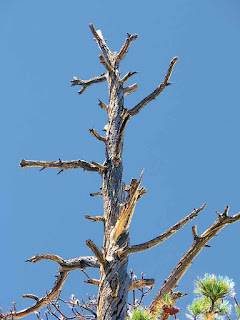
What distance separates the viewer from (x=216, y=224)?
15.6 feet

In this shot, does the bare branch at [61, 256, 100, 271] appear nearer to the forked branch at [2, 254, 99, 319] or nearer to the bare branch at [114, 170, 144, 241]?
the forked branch at [2, 254, 99, 319]

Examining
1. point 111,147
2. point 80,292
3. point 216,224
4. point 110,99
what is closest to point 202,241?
point 216,224

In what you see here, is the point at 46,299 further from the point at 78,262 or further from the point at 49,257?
the point at 78,262

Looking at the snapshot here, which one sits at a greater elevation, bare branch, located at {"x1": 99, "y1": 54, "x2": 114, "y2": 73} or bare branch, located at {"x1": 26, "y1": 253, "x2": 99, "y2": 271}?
bare branch, located at {"x1": 99, "y1": 54, "x2": 114, "y2": 73}

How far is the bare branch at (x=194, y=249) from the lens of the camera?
473cm

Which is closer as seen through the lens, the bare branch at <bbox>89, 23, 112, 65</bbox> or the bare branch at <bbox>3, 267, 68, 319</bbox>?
the bare branch at <bbox>3, 267, 68, 319</bbox>

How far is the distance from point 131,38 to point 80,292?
20.3 meters

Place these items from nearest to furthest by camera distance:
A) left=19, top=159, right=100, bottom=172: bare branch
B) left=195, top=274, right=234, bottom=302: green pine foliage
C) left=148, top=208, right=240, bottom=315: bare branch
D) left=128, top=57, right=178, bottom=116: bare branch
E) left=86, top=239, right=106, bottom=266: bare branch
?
left=195, top=274, right=234, bottom=302: green pine foliage
left=86, top=239, right=106, bottom=266: bare branch
left=148, top=208, right=240, bottom=315: bare branch
left=19, top=159, right=100, bottom=172: bare branch
left=128, top=57, right=178, bottom=116: bare branch

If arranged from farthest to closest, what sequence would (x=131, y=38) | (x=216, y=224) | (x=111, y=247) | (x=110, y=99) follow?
1. (x=131, y=38)
2. (x=110, y=99)
3. (x=111, y=247)
4. (x=216, y=224)

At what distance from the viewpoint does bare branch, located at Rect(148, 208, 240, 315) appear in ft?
15.5

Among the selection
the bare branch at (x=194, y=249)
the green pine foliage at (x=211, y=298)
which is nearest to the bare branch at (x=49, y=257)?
the bare branch at (x=194, y=249)

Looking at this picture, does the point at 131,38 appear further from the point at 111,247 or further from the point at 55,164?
the point at 111,247

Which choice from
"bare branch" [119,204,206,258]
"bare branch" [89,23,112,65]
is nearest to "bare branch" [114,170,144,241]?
"bare branch" [119,204,206,258]

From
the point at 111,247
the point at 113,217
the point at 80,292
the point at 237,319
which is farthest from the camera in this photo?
the point at 80,292
